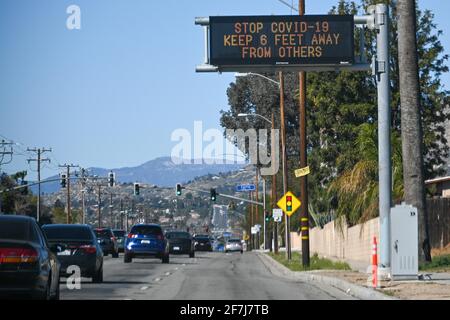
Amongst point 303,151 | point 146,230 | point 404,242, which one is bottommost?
point 404,242

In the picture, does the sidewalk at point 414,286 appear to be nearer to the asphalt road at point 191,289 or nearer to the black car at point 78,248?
the asphalt road at point 191,289

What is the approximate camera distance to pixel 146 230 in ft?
160

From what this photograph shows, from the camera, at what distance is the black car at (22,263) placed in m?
17.6

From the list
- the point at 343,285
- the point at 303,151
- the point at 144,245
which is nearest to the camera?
the point at 343,285

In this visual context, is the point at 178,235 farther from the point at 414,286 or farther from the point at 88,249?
the point at 414,286

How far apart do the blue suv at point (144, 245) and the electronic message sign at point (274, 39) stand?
2060 cm

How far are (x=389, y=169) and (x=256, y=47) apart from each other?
483cm

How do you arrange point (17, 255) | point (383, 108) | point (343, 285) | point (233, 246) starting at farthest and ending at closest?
point (233, 246), point (383, 108), point (343, 285), point (17, 255)

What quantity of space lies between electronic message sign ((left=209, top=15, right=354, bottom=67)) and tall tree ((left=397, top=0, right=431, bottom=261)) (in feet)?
11.4

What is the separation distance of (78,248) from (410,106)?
10698mm

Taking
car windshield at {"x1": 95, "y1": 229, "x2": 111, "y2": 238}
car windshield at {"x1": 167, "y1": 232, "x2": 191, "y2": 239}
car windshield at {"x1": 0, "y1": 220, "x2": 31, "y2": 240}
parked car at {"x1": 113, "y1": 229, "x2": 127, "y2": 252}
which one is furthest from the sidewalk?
parked car at {"x1": 113, "y1": 229, "x2": 127, "y2": 252}

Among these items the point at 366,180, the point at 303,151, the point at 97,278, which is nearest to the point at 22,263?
the point at 97,278
